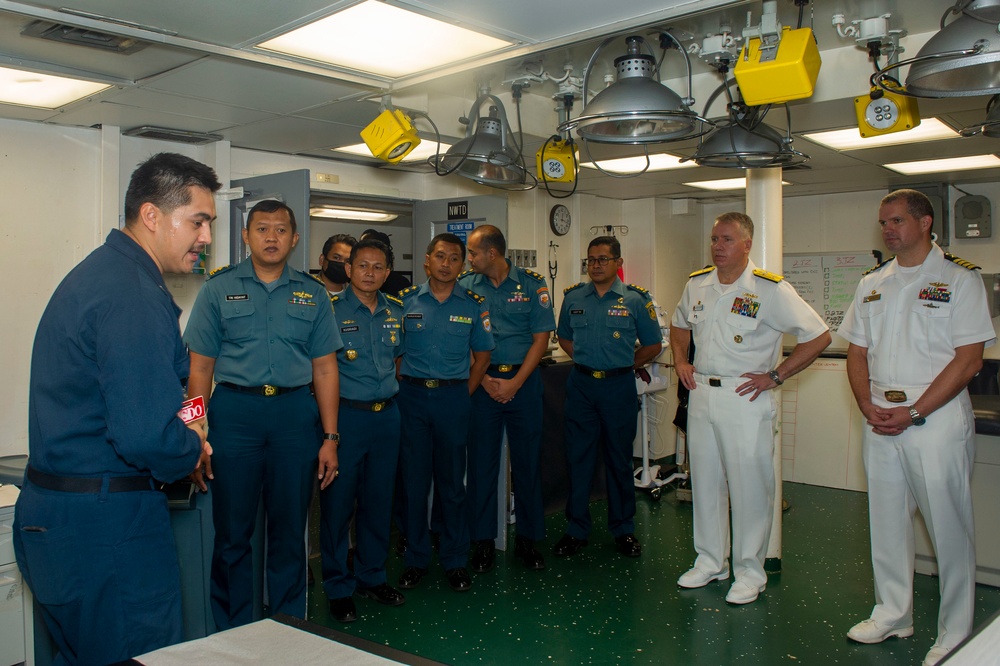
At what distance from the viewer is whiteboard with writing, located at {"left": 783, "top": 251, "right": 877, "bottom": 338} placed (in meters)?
6.82

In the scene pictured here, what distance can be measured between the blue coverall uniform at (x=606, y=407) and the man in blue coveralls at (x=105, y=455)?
9.67 feet

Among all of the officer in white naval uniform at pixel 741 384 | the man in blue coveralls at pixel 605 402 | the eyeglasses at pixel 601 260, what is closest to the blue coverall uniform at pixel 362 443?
the man in blue coveralls at pixel 605 402

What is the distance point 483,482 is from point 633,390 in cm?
109

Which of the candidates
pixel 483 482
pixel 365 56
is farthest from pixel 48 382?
pixel 483 482

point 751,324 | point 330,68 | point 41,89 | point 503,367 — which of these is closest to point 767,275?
point 751,324

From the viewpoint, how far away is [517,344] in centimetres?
444

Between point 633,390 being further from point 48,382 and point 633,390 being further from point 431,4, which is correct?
point 48,382

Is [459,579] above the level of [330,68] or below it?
below

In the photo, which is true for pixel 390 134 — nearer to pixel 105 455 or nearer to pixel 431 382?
pixel 431 382

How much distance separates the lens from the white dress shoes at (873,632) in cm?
336

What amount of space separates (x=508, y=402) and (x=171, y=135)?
103 inches

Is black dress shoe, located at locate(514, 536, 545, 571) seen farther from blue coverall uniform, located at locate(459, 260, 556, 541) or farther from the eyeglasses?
the eyeglasses

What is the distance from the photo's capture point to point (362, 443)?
359 cm

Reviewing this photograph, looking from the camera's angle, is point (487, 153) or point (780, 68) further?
point (487, 153)
